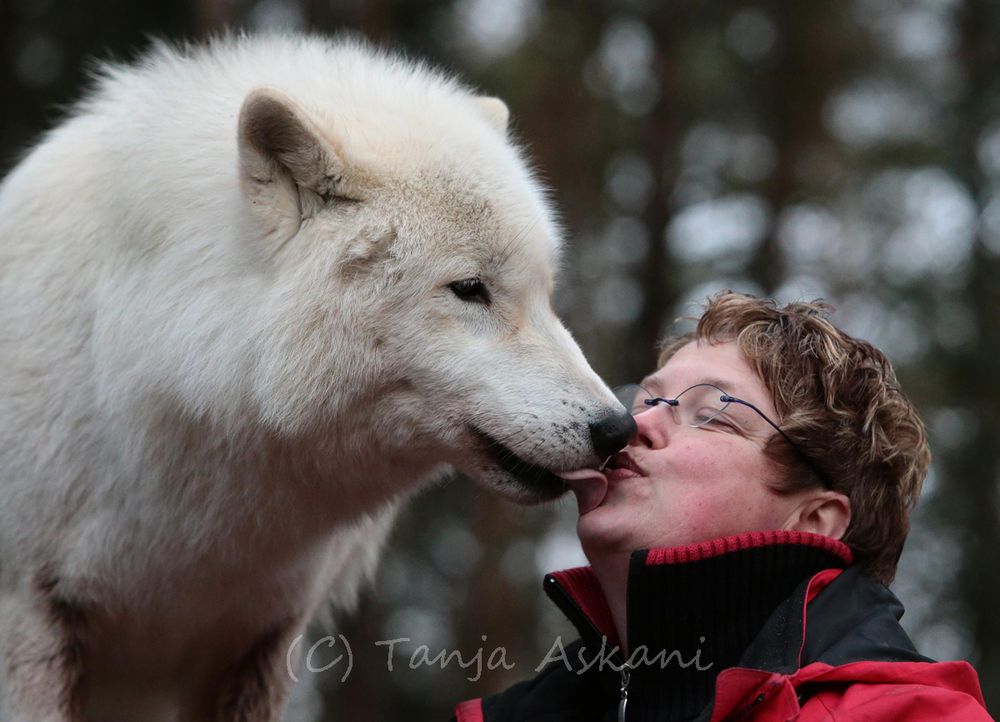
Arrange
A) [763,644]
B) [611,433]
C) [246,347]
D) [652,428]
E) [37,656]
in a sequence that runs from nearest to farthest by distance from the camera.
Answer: [763,644], [611,433], [652,428], [246,347], [37,656]

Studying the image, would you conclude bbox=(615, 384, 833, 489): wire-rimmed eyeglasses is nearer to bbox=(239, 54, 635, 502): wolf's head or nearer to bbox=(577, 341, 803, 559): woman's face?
bbox=(577, 341, 803, 559): woman's face

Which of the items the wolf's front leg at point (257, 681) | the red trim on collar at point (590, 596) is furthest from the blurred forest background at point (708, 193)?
the red trim on collar at point (590, 596)

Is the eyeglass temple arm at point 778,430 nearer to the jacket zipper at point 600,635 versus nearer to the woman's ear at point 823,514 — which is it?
the woman's ear at point 823,514

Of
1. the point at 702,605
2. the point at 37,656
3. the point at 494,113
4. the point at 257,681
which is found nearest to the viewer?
the point at 702,605

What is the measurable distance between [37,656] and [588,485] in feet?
6.12

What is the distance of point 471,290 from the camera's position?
3.09m

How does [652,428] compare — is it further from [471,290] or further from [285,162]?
[285,162]

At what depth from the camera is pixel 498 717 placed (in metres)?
3.01

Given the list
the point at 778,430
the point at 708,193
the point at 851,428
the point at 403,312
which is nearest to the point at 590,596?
the point at 778,430

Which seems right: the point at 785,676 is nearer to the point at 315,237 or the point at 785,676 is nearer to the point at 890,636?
the point at 890,636

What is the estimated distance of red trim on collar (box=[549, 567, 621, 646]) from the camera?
9.61 feet

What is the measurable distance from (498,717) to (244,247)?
1.50 meters

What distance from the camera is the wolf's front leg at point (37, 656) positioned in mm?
3367

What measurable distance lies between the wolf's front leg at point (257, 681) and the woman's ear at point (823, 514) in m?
1.95
